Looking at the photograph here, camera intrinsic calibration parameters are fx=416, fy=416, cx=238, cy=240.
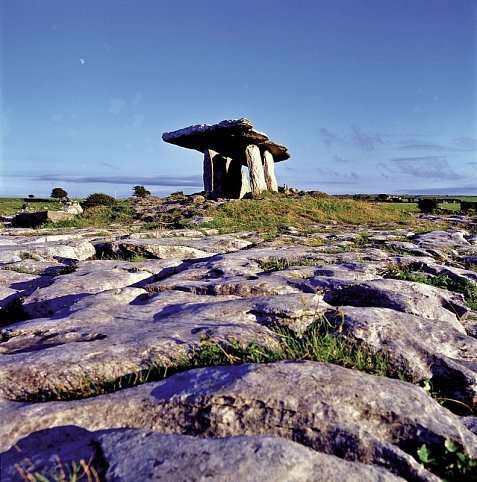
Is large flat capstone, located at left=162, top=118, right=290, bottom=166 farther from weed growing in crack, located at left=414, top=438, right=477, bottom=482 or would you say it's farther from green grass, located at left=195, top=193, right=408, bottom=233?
weed growing in crack, located at left=414, top=438, right=477, bottom=482

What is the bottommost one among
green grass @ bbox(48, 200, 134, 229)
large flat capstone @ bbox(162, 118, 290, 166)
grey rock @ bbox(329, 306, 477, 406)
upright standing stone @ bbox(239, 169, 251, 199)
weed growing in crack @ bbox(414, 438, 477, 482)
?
weed growing in crack @ bbox(414, 438, 477, 482)

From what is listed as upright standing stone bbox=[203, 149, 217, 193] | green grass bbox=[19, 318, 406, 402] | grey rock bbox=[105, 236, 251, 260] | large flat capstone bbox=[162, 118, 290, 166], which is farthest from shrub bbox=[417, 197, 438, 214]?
green grass bbox=[19, 318, 406, 402]

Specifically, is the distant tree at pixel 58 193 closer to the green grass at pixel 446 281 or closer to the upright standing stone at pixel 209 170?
the upright standing stone at pixel 209 170

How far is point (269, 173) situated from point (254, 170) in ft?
7.20

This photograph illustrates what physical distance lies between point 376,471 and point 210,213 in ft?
61.6

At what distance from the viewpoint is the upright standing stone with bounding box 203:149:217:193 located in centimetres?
2769

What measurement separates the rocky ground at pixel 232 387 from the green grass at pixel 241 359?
5cm

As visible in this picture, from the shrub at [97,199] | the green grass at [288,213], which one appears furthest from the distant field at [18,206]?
the green grass at [288,213]

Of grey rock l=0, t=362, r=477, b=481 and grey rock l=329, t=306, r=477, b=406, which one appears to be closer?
grey rock l=0, t=362, r=477, b=481

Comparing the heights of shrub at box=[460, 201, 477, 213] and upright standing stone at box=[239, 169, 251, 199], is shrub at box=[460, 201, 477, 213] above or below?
below

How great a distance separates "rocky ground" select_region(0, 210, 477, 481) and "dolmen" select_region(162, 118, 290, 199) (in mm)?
20367

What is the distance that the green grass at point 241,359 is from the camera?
3.31 metres

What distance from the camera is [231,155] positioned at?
99.6 feet

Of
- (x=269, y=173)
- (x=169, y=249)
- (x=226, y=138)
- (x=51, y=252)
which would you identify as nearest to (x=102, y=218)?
(x=226, y=138)
